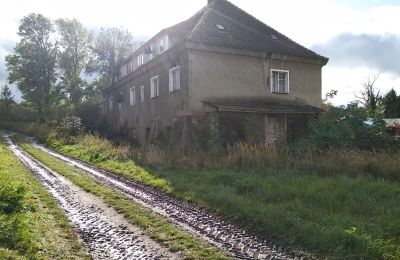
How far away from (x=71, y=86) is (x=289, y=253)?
50360mm

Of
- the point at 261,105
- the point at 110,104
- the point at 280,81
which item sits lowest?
the point at 261,105

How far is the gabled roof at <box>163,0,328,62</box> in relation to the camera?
2183 centimetres

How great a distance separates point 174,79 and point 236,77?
362 cm

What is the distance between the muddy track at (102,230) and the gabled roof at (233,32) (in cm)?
1263

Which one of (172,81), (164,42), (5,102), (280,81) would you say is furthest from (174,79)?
(5,102)

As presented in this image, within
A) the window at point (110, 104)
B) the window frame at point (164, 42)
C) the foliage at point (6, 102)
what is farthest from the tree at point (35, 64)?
the window frame at point (164, 42)

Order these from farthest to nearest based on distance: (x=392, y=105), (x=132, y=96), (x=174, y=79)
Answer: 1. (x=392, y=105)
2. (x=132, y=96)
3. (x=174, y=79)

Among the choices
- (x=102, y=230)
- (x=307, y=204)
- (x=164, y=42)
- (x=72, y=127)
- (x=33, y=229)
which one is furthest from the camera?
(x=72, y=127)

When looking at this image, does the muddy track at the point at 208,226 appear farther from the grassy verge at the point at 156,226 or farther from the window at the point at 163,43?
the window at the point at 163,43

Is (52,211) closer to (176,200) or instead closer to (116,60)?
(176,200)

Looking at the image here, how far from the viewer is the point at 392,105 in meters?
48.8

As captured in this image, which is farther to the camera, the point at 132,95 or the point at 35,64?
the point at 35,64

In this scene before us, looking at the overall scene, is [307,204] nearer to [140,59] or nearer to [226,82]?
[226,82]

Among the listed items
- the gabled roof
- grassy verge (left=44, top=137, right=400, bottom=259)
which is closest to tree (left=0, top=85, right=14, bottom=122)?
the gabled roof
